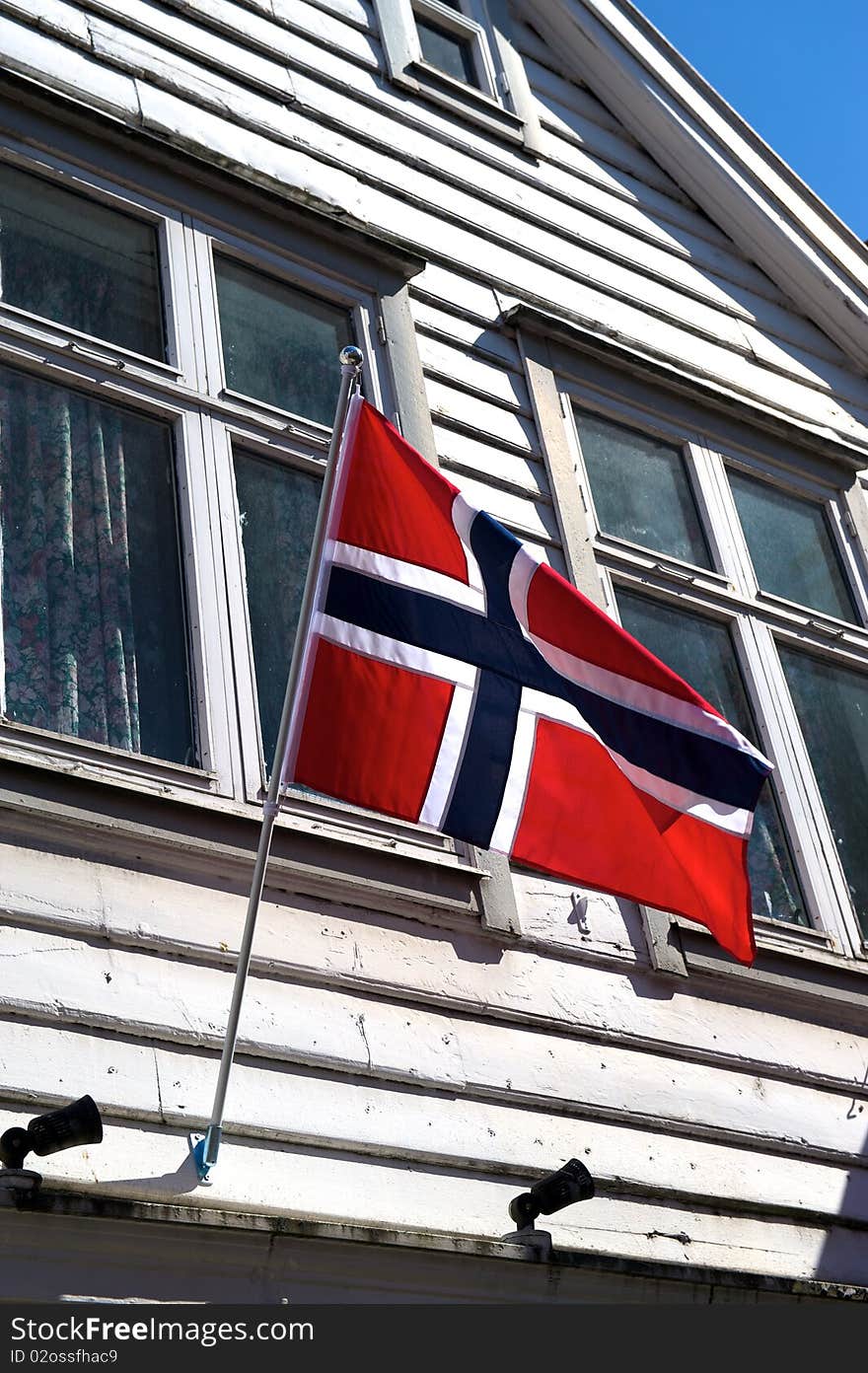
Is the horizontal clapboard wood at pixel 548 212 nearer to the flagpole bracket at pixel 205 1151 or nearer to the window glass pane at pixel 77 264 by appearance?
the window glass pane at pixel 77 264

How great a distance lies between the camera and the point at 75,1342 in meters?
3.18

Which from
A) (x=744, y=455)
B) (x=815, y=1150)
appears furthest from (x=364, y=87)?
(x=815, y=1150)

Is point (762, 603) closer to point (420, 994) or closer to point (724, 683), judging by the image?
point (724, 683)

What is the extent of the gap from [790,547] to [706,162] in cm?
231

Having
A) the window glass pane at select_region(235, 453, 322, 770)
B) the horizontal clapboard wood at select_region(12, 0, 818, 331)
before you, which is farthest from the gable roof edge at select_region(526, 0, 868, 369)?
the window glass pane at select_region(235, 453, 322, 770)

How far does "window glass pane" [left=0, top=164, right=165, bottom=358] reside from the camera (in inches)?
208

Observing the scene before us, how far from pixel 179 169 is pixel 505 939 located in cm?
297

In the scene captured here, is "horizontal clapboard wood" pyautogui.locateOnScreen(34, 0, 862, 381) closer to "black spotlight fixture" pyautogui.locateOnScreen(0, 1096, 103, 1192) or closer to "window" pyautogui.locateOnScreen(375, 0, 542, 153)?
"window" pyautogui.locateOnScreen(375, 0, 542, 153)

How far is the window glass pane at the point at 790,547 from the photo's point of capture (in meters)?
6.94

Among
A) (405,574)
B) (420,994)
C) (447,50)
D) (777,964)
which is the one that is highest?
(447,50)

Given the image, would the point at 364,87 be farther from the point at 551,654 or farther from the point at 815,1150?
the point at 815,1150

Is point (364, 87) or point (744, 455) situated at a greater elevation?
point (364, 87)

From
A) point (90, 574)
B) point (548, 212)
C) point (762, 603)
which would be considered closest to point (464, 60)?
point (548, 212)

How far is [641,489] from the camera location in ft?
22.0
